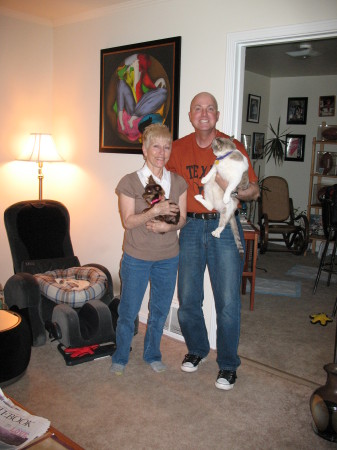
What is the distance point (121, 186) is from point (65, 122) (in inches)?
70.0

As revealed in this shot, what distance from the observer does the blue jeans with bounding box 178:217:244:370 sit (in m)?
2.33

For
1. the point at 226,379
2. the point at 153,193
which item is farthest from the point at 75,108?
the point at 226,379

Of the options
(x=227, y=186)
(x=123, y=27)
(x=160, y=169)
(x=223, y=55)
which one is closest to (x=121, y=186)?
(x=160, y=169)

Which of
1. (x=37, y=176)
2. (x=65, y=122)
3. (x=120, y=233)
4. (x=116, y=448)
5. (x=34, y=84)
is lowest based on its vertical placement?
(x=116, y=448)

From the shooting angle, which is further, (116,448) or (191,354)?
(191,354)

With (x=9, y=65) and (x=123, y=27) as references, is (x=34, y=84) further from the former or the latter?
(x=123, y=27)

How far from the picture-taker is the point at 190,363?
102 inches

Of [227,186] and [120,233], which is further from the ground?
[227,186]

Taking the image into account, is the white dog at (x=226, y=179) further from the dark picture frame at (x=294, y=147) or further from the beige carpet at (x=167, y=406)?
the dark picture frame at (x=294, y=147)

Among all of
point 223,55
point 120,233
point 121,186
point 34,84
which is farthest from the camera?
point 34,84

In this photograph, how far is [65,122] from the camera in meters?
3.83

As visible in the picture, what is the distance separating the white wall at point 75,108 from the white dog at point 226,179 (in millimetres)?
802

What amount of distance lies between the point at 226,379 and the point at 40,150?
2306 mm

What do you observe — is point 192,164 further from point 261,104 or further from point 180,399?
point 261,104
